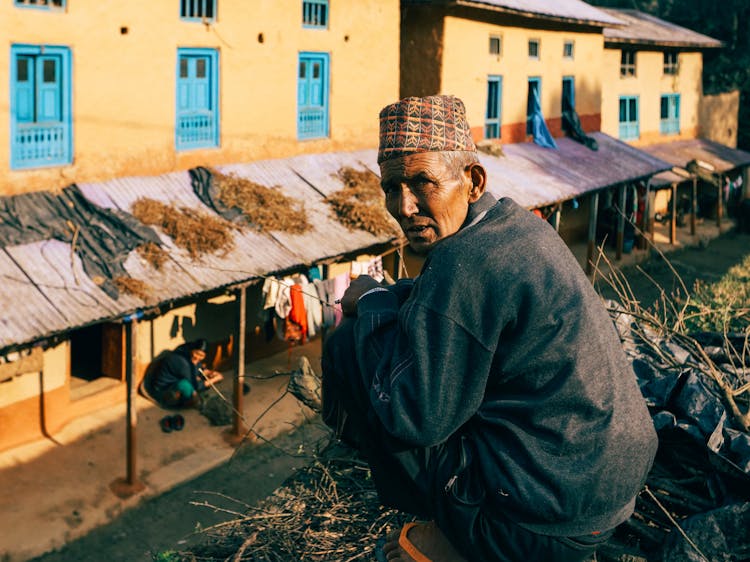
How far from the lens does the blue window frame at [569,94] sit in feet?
72.2

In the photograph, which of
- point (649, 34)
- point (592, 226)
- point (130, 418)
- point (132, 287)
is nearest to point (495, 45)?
point (592, 226)

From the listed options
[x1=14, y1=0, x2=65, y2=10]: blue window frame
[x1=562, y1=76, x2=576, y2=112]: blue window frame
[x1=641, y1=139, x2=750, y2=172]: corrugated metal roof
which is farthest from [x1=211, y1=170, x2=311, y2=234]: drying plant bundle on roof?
[x1=641, y1=139, x2=750, y2=172]: corrugated metal roof

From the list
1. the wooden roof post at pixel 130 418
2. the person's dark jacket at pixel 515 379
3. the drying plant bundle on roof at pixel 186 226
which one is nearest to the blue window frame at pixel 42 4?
the drying plant bundle on roof at pixel 186 226

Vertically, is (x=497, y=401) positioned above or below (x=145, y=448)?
above

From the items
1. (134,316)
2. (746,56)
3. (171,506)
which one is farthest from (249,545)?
(746,56)

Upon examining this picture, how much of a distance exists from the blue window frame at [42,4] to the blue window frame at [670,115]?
21.9 m

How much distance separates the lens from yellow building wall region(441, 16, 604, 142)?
1744 centimetres

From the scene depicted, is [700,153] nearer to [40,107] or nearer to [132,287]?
[40,107]

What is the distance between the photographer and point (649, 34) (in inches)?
1031

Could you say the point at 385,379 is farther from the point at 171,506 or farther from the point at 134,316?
the point at 171,506

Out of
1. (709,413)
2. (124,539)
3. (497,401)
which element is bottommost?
(124,539)

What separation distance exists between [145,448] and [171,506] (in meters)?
1.44

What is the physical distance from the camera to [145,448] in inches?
458

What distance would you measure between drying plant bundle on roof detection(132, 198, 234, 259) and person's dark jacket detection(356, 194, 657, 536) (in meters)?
8.69
